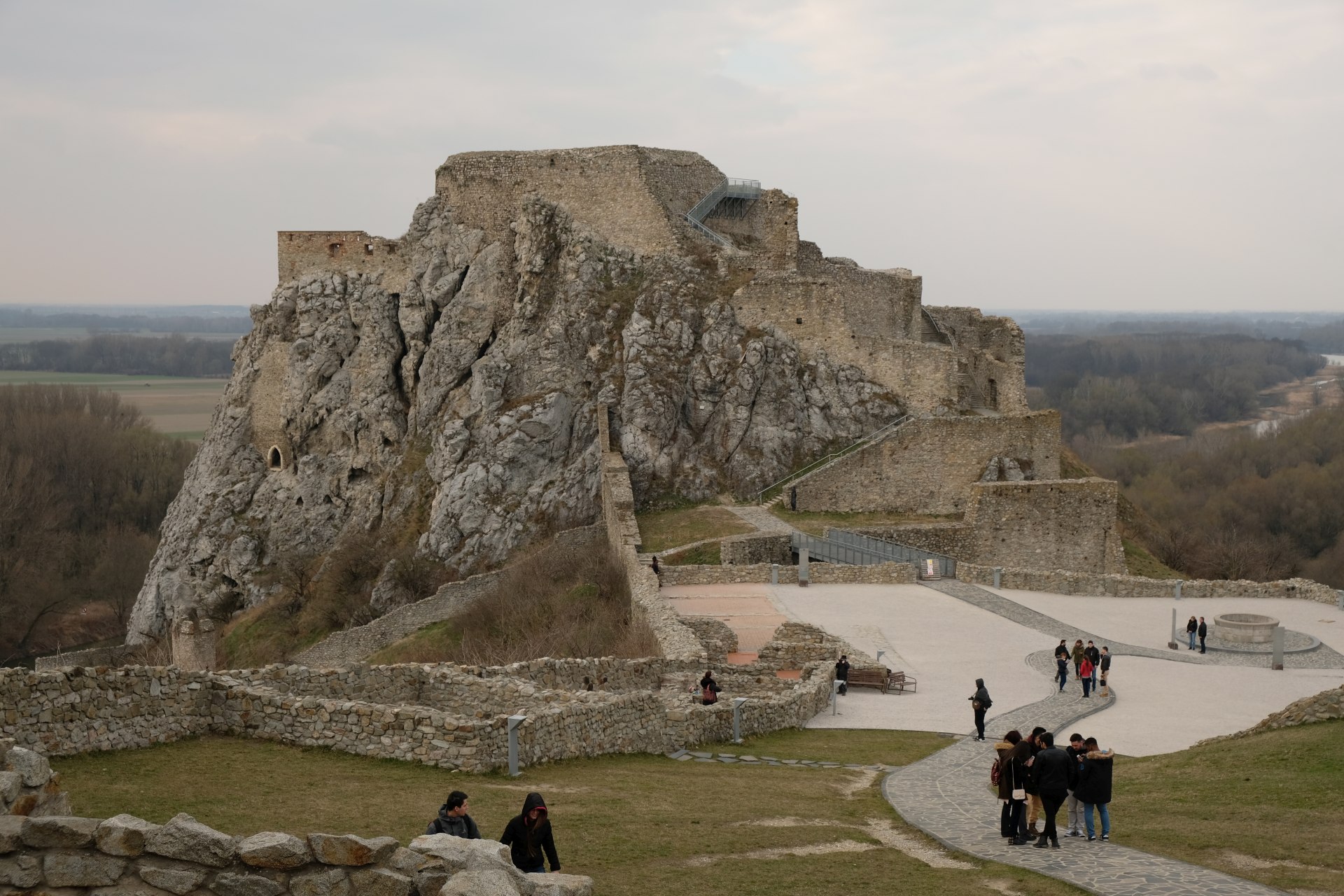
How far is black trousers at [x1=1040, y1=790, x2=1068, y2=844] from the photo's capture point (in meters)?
11.5

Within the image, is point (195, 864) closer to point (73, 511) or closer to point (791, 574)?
point (791, 574)

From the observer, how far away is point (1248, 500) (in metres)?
74.9

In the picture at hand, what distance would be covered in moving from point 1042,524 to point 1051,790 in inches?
983

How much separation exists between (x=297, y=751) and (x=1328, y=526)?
71.8 m

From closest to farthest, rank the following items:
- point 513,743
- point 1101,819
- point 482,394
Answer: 1. point 1101,819
2. point 513,743
3. point 482,394

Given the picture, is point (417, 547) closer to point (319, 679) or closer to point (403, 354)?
point (403, 354)

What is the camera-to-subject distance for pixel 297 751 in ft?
44.4

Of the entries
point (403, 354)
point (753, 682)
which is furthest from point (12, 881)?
point (403, 354)

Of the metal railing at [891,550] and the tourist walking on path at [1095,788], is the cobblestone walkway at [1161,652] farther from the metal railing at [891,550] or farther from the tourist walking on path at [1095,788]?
the tourist walking on path at [1095,788]

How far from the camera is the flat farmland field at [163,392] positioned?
113m

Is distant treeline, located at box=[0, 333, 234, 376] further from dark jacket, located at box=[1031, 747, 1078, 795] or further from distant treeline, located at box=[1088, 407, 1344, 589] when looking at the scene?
dark jacket, located at box=[1031, 747, 1078, 795]

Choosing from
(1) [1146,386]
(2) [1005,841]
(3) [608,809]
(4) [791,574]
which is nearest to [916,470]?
(4) [791,574]

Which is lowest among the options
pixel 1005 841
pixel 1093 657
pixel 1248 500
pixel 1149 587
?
pixel 1248 500

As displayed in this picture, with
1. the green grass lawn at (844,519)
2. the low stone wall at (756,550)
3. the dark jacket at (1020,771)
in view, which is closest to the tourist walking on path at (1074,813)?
the dark jacket at (1020,771)
